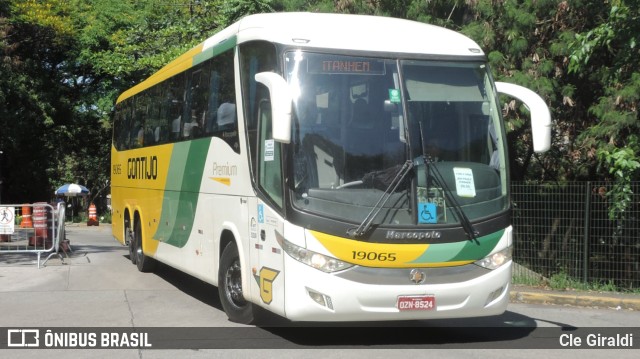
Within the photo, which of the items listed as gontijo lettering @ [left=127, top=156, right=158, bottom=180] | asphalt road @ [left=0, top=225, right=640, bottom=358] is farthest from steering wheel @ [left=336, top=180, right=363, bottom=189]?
gontijo lettering @ [left=127, top=156, right=158, bottom=180]

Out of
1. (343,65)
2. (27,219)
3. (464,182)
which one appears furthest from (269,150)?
(27,219)

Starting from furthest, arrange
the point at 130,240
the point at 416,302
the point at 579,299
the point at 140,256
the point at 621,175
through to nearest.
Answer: the point at 130,240 < the point at 140,256 < the point at 621,175 < the point at 579,299 < the point at 416,302

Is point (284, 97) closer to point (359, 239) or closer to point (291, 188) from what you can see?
point (291, 188)

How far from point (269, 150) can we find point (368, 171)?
1.20 meters

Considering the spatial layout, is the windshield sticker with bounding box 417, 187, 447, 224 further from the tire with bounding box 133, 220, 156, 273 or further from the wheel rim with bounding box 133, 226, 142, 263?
the wheel rim with bounding box 133, 226, 142, 263

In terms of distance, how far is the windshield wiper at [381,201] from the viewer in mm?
8125

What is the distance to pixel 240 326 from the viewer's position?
991 cm

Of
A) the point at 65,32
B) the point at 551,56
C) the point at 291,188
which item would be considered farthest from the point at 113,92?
the point at 291,188

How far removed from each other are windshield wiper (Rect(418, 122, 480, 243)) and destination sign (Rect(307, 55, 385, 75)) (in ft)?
2.54

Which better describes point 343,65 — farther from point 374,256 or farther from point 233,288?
point 233,288

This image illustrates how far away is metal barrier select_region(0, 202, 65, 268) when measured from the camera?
1666 cm

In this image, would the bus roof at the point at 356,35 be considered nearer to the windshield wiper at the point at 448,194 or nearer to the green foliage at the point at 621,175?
the windshield wiper at the point at 448,194

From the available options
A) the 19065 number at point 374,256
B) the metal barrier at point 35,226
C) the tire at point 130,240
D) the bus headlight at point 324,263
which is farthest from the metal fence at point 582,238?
the metal barrier at point 35,226

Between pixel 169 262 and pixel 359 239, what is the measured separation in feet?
20.4
